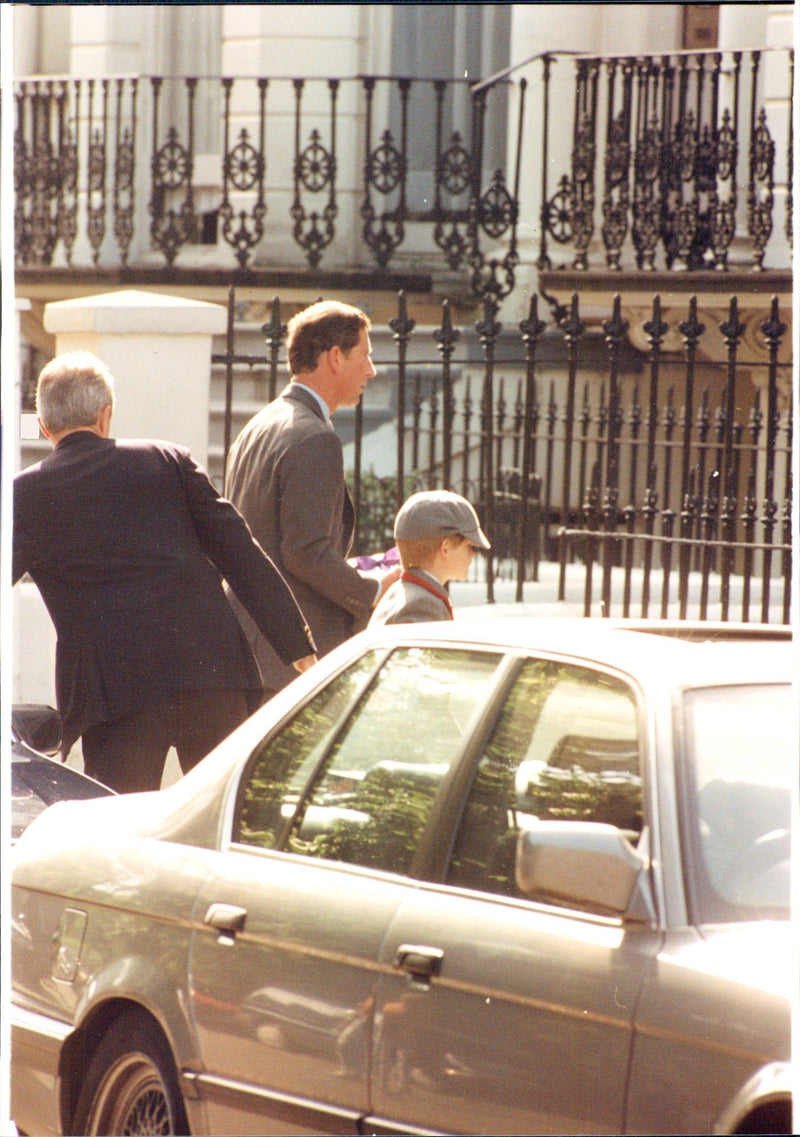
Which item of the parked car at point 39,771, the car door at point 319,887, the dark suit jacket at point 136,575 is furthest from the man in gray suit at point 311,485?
the car door at point 319,887

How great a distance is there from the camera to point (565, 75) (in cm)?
1253

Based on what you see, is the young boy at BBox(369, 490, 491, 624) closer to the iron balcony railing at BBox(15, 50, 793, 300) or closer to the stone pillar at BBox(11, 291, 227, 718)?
the stone pillar at BBox(11, 291, 227, 718)

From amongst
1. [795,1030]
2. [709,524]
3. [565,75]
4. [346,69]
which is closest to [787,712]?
[795,1030]

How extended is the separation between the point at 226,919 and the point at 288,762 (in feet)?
1.07

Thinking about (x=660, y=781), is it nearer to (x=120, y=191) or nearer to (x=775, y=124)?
(x=775, y=124)

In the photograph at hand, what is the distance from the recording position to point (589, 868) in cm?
270

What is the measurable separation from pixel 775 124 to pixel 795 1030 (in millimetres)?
9616

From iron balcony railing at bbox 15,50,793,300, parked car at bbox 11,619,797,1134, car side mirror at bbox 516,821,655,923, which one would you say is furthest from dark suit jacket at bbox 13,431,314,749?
iron balcony railing at bbox 15,50,793,300

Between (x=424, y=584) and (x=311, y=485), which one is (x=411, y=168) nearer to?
(x=311, y=485)

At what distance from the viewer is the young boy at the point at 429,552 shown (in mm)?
4680

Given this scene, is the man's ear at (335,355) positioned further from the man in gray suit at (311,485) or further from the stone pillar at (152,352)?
the stone pillar at (152,352)

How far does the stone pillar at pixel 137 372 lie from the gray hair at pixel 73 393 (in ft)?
6.84

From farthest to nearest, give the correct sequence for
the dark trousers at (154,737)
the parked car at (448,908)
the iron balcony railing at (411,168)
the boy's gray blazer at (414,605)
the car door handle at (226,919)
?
1. the iron balcony railing at (411,168)
2. the dark trousers at (154,737)
3. the boy's gray blazer at (414,605)
4. the car door handle at (226,919)
5. the parked car at (448,908)

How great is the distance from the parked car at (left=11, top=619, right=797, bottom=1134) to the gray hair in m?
1.33
